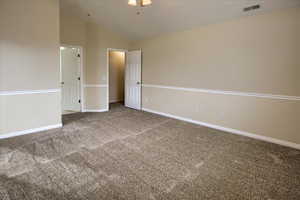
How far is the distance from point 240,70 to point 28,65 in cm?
448

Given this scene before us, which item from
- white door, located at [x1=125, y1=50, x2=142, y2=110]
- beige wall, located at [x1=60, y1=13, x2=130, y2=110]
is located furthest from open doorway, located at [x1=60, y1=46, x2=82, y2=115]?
white door, located at [x1=125, y1=50, x2=142, y2=110]

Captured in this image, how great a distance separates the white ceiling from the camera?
344cm

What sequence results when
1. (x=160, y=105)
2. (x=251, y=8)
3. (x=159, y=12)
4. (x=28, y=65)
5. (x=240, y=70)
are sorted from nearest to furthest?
(x=251, y=8), (x=28, y=65), (x=240, y=70), (x=159, y=12), (x=160, y=105)

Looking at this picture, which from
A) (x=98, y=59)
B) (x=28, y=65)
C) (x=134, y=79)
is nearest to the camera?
(x=28, y=65)

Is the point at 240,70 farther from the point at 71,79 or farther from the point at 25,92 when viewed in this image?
the point at 71,79

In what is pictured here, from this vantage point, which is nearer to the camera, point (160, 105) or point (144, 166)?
point (144, 166)

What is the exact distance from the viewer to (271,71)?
340 centimetres

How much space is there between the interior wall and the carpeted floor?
17.9 inches

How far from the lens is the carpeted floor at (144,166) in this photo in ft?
6.52

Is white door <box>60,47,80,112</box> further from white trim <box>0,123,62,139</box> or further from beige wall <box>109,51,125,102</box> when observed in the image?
beige wall <box>109,51,125,102</box>

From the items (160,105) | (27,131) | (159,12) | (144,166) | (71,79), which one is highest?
(159,12)

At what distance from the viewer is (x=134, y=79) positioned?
6.36m

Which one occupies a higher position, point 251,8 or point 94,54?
point 251,8

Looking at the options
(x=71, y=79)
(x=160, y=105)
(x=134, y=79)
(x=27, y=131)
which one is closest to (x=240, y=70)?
(x=160, y=105)
